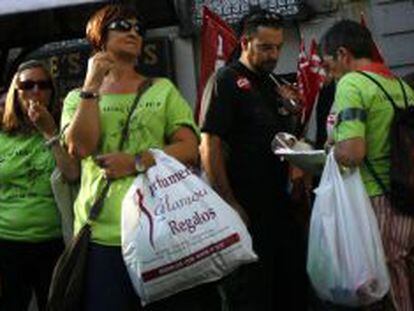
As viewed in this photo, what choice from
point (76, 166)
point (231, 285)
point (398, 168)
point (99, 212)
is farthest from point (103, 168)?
A: point (398, 168)

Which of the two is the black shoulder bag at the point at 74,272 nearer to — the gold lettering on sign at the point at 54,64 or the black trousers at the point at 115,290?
the black trousers at the point at 115,290

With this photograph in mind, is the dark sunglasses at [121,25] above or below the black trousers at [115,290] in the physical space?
above

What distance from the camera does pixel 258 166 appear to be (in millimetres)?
4176

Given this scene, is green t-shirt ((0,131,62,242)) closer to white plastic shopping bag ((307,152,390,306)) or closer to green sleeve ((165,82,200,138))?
green sleeve ((165,82,200,138))

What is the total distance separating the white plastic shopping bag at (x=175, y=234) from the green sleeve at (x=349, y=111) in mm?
766

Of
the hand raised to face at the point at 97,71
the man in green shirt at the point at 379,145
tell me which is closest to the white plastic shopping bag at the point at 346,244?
the man in green shirt at the point at 379,145

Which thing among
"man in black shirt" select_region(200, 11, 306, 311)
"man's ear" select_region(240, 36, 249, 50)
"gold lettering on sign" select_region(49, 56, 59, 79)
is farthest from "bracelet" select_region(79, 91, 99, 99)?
"gold lettering on sign" select_region(49, 56, 59, 79)

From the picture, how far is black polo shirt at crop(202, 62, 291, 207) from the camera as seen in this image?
13.5 feet

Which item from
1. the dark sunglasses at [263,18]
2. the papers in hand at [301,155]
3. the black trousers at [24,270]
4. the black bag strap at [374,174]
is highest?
the dark sunglasses at [263,18]

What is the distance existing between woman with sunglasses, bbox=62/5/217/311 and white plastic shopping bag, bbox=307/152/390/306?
0.59m

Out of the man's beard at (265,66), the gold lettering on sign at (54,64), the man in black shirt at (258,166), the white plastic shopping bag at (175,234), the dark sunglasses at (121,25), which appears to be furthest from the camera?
the gold lettering on sign at (54,64)

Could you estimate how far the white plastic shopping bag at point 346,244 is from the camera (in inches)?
145

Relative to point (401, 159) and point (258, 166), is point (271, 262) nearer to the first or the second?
point (258, 166)

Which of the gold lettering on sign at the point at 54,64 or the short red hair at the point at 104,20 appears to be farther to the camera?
the gold lettering on sign at the point at 54,64
